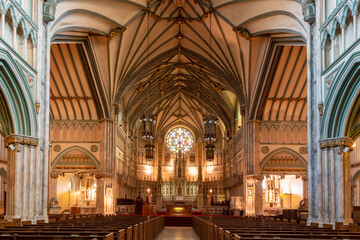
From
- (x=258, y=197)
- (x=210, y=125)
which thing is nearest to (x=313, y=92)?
(x=210, y=125)

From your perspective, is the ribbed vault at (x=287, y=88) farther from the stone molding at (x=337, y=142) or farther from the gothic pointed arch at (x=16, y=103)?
the gothic pointed arch at (x=16, y=103)

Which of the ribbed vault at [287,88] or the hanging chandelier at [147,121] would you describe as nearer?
the ribbed vault at [287,88]

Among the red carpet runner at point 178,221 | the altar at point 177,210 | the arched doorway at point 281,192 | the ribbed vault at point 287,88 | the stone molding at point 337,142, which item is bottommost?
the red carpet runner at point 178,221

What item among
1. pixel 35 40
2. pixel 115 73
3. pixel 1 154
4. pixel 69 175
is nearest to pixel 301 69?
pixel 115 73

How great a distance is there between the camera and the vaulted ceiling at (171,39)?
23.3 meters

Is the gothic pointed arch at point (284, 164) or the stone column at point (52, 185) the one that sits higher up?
the gothic pointed arch at point (284, 164)

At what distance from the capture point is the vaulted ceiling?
919 inches

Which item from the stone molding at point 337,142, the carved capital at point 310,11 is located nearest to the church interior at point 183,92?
the stone molding at point 337,142

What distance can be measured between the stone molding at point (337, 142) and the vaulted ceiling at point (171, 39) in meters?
6.01

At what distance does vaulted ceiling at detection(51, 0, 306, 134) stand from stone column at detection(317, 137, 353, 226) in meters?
6.25

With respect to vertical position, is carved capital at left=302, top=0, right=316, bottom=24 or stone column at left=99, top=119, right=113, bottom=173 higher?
carved capital at left=302, top=0, right=316, bottom=24

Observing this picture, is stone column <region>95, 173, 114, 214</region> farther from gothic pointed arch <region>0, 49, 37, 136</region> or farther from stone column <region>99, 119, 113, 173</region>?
gothic pointed arch <region>0, 49, 37, 136</region>

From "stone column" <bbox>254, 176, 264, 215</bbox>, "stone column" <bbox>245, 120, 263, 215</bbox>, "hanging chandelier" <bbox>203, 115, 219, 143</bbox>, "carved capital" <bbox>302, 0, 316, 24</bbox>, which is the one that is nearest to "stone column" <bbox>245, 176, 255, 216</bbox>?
"stone column" <bbox>245, 120, 263, 215</bbox>

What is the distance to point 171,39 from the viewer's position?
33531 millimetres
